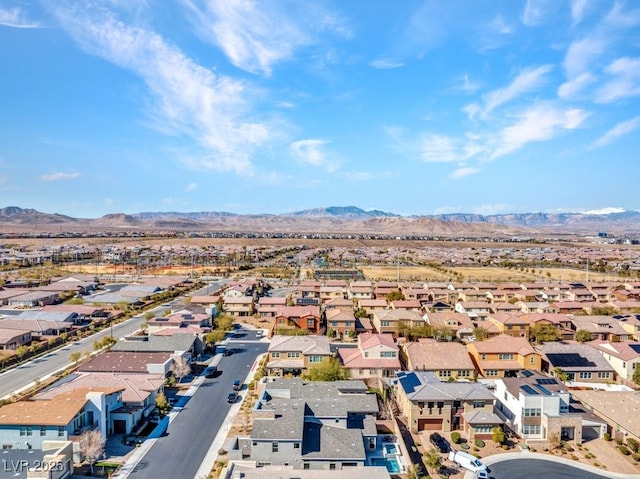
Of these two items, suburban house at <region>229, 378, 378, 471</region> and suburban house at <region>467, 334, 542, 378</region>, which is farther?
suburban house at <region>467, 334, 542, 378</region>

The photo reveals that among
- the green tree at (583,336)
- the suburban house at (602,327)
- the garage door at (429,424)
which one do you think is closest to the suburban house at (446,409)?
the garage door at (429,424)

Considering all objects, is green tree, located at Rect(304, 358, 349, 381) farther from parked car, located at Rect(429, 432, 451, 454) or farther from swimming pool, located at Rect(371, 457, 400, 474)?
swimming pool, located at Rect(371, 457, 400, 474)

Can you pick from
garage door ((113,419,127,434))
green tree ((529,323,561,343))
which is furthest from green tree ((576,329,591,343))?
garage door ((113,419,127,434))

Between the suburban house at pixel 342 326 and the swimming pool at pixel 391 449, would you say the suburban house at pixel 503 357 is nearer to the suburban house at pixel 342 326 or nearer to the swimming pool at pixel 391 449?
the suburban house at pixel 342 326

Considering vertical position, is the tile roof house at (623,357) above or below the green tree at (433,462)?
above

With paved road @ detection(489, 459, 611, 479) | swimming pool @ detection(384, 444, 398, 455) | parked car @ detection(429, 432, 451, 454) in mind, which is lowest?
paved road @ detection(489, 459, 611, 479)

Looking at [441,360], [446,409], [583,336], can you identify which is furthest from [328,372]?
[583,336]
